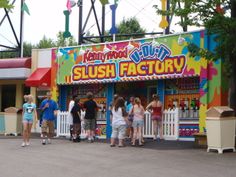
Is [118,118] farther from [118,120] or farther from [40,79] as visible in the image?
[40,79]

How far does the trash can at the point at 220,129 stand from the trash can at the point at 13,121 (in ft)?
34.8

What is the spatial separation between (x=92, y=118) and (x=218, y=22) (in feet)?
19.0

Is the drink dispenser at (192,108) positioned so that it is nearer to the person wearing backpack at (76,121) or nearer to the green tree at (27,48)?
the person wearing backpack at (76,121)

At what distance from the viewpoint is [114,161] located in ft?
34.6

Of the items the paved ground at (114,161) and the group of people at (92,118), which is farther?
the group of people at (92,118)

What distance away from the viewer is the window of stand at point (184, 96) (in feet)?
53.5

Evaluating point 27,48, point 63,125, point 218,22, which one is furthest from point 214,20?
point 27,48

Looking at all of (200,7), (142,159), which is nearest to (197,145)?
(142,159)

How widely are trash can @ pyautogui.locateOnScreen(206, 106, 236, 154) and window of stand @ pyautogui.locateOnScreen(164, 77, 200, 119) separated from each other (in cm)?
383

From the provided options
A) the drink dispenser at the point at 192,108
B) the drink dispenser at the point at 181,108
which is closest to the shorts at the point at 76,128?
the drink dispenser at the point at 181,108

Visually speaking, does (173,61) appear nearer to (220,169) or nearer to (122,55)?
(122,55)

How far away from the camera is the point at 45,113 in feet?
49.4

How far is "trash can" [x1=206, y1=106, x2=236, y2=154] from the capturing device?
1202 centimetres

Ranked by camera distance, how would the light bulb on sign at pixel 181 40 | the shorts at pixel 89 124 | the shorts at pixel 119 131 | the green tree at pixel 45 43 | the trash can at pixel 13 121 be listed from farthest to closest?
the green tree at pixel 45 43
the trash can at pixel 13 121
the light bulb on sign at pixel 181 40
the shorts at pixel 89 124
the shorts at pixel 119 131
